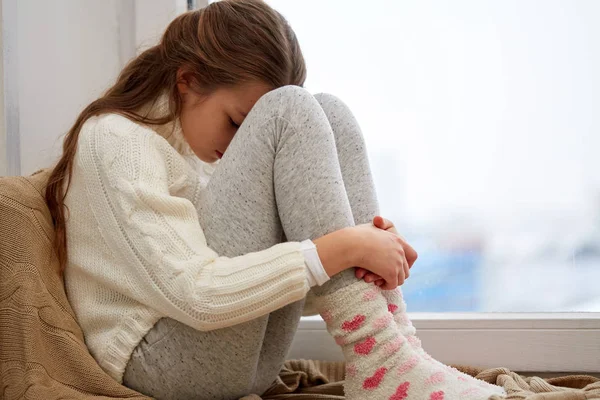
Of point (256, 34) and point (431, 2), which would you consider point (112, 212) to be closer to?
point (256, 34)

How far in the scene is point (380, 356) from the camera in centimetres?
89

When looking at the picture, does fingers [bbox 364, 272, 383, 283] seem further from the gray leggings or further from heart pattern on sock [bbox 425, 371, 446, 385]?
heart pattern on sock [bbox 425, 371, 446, 385]

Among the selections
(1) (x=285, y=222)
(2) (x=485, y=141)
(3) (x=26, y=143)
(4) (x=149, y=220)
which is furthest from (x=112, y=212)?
(2) (x=485, y=141)

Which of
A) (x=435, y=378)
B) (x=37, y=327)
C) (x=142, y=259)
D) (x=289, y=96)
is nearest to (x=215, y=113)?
(x=289, y=96)

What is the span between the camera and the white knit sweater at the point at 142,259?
2.86 ft

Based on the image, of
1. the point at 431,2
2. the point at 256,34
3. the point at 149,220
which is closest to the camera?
the point at 149,220

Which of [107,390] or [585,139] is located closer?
[107,390]

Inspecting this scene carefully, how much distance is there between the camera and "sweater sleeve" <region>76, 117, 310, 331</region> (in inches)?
34.2

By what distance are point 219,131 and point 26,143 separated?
1.46 feet

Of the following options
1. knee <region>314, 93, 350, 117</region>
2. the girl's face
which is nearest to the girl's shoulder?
the girl's face

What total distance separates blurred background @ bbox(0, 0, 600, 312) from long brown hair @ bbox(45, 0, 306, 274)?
0.28 meters

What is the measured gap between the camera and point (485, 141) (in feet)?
4.63

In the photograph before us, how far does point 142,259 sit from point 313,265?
0.22m

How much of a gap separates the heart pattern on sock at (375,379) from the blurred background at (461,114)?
1.85 feet
